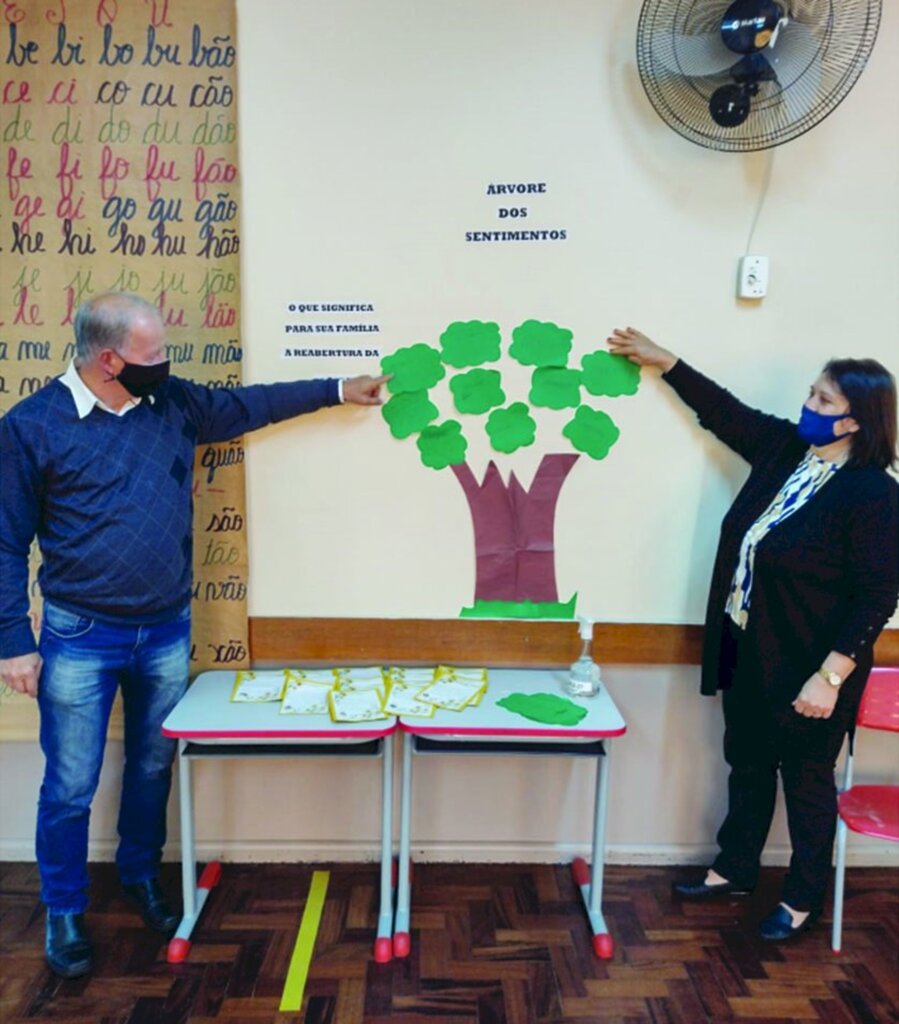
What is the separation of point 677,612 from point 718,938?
925 millimetres

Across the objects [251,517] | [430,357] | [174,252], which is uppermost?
[174,252]

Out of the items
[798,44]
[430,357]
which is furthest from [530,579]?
[798,44]

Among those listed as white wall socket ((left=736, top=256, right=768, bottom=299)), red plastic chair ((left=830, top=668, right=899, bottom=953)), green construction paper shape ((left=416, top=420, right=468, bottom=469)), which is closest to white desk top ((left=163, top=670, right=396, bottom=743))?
green construction paper shape ((left=416, top=420, right=468, bottom=469))

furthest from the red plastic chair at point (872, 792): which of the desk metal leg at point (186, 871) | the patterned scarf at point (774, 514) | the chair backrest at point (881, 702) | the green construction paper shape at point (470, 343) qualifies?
the desk metal leg at point (186, 871)

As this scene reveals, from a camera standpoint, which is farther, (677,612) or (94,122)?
(677,612)

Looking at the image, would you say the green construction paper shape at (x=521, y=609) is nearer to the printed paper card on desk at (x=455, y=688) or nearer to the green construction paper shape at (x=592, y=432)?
the printed paper card on desk at (x=455, y=688)

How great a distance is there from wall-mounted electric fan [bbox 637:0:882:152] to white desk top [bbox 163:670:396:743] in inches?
70.8

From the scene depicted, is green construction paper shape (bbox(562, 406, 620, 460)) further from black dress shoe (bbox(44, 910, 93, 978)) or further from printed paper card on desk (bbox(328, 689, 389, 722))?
black dress shoe (bbox(44, 910, 93, 978))

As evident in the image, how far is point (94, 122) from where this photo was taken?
6.94 feet

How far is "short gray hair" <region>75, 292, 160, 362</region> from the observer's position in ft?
5.95

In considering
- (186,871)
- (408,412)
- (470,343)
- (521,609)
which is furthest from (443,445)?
(186,871)

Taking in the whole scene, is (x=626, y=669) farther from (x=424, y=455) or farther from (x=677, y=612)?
(x=424, y=455)

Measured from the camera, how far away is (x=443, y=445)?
2.25 meters

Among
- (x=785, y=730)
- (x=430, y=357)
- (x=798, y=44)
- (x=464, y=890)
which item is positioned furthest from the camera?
(x=464, y=890)
